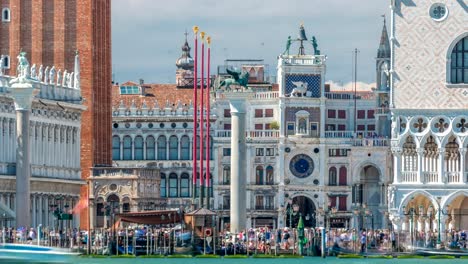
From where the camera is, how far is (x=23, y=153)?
12644 centimetres

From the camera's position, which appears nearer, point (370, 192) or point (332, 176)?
point (370, 192)

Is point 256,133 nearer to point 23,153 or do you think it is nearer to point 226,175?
point 226,175

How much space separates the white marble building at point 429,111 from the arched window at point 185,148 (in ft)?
108

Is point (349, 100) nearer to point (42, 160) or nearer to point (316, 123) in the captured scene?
point (316, 123)

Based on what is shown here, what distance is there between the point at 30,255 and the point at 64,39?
56971 millimetres

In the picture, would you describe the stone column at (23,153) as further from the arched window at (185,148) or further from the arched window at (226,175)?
the arched window at (185,148)

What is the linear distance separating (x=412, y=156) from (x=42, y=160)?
765 inches

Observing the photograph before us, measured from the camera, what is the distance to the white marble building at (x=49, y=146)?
133 metres

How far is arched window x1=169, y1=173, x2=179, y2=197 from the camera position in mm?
175375

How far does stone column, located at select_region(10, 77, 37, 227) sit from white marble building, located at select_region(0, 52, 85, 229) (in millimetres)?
2903

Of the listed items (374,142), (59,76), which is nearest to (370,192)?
(374,142)

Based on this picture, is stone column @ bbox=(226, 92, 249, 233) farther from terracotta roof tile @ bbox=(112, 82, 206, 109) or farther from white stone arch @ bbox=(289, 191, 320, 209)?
terracotta roof tile @ bbox=(112, 82, 206, 109)

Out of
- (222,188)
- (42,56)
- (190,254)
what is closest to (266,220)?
(222,188)

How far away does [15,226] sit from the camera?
127 m
